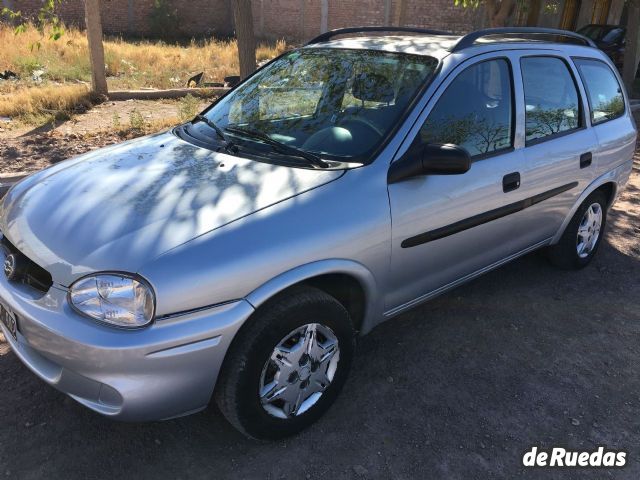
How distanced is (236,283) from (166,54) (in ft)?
54.4

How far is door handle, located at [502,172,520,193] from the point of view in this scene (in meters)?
3.37

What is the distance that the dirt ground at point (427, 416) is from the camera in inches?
99.6

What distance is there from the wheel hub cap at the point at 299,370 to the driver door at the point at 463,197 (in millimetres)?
493

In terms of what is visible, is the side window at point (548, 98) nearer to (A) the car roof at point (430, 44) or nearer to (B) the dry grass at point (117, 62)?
(A) the car roof at point (430, 44)

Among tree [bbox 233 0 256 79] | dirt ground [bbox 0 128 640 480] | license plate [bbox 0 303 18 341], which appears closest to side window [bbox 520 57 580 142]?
dirt ground [bbox 0 128 640 480]

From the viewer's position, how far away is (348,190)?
266 centimetres

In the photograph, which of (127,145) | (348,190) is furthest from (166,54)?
(348,190)

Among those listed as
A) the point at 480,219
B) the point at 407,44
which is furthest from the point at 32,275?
the point at 407,44

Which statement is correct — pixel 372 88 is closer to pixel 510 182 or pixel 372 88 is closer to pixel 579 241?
pixel 510 182

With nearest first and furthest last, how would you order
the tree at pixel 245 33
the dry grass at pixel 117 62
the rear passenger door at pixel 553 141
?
1. the rear passenger door at pixel 553 141
2. the tree at pixel 245 33
3. the dry grass at pixel 117 62

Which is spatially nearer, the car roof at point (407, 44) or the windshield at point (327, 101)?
the windshield at point (327, 101)

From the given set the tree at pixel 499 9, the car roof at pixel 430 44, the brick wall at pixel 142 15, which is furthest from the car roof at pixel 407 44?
the brick wall at pixel 142 15

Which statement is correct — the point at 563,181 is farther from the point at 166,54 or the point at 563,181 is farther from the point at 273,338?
the point at 166,54

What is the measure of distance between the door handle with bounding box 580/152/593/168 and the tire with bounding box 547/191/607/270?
14.5 inches
